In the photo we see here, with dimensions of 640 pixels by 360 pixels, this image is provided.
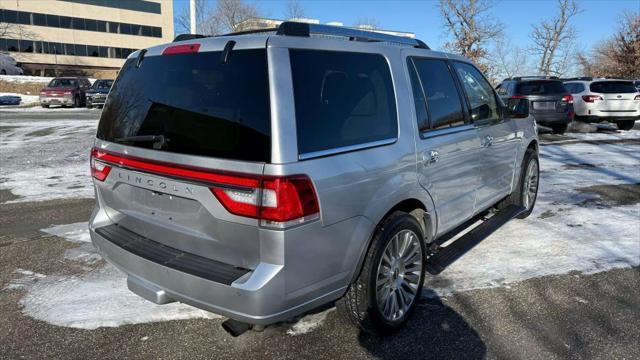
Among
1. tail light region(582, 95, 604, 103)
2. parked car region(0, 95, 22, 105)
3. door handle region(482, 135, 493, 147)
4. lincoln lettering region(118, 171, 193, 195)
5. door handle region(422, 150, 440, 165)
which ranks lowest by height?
lincoln lettering region(118, 171, 193, 195)

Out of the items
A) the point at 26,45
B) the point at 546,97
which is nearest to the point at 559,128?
the point at 546,97

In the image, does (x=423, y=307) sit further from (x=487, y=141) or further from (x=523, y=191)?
(x=523, y=191)

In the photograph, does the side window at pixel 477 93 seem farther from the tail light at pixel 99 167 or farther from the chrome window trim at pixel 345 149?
the tail light at pixel 99 167

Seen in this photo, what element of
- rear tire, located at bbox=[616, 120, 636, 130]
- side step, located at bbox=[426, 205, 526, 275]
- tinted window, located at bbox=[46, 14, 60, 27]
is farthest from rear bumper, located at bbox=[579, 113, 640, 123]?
tinted window, located at bbox=[46, 14, 60, 27]

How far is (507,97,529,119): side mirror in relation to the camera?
5.20 meters

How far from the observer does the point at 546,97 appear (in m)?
14.2

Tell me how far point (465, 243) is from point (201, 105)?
8.93ft

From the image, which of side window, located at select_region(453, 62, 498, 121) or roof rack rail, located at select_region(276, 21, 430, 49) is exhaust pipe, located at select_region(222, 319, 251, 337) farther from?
side window, located at select_region(453, 62, 498, 121)

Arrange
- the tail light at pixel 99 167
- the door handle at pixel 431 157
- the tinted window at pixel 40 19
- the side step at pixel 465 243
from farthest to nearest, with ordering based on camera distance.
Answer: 1. the tinted window at pixel 40 19
2. the side step at pixel 465 243
3. the door handle at pixel 431 157
4. the tail light at pixel 99 167

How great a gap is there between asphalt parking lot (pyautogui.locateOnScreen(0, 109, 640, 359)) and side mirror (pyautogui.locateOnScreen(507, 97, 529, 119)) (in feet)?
4.20

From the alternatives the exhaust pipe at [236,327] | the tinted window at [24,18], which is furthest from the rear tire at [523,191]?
the tinted window at [24,18]

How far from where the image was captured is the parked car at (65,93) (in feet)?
85.8

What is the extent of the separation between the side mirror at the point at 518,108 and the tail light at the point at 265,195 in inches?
134

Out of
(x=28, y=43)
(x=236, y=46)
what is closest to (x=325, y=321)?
(x=236, y=46)
